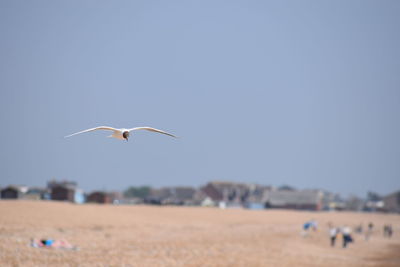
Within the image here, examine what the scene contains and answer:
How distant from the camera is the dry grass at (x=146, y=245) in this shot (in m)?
24.1

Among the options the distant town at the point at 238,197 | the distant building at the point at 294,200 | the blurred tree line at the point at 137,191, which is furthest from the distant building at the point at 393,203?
the blurred tree line at the point at 137,191

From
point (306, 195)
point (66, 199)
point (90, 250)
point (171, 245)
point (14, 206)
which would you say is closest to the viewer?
point (90, 250)

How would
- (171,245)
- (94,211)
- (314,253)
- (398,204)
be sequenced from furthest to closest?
(398,204) → (94,211) → (314,253) → (171,245)

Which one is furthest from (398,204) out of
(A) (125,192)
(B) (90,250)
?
(B) (90,250)

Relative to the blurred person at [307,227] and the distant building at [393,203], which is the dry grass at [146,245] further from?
the distant building at [393,203]

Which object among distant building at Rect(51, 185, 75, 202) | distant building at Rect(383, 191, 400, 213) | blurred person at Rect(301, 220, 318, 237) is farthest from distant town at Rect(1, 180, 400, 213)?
blurred person at Rect(301, 220, 318, 237)

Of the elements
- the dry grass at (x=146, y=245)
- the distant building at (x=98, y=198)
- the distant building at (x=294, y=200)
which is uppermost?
the distant building at (x=294, y=200)

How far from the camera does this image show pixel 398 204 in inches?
5556

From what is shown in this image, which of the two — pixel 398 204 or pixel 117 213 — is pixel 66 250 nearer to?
pixel 117 213

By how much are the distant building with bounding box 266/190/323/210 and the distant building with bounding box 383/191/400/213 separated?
1133 inches

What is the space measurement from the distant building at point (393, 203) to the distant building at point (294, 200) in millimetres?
28781

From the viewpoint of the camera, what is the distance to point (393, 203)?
143m

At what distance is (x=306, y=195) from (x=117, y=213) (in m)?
79.7

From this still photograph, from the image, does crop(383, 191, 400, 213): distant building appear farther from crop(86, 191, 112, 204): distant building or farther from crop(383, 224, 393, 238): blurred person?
crop(86, 191, 112, 204): distant building
